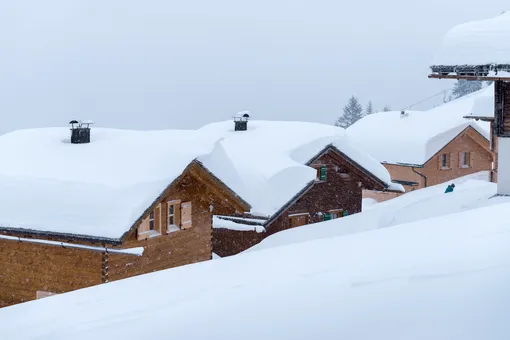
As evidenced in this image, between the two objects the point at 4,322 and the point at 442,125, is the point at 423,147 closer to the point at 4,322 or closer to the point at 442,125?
the point at 442,125

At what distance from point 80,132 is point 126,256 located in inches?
130

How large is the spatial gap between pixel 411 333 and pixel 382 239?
4.81ft

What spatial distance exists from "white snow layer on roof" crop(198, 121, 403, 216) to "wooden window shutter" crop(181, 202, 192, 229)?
1092 millimetres

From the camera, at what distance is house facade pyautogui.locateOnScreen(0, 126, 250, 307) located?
35.2 ft

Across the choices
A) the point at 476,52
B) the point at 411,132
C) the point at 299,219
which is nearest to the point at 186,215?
the point at 476,52

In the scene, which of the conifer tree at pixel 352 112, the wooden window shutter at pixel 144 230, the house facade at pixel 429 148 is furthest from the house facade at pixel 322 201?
the conifer tree at pixel 352 112

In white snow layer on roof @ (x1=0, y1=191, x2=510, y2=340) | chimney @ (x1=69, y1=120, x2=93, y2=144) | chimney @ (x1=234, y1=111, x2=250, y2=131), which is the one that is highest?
chimney @ (x1=234, y1=111, x2=250, y2=131)

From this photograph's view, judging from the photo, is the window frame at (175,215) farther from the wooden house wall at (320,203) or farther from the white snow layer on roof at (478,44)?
the wooden house wall at (320,203)

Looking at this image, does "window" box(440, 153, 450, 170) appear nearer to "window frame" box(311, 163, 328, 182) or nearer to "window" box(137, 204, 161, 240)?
"window frame" box(311, 163, 328, 182)

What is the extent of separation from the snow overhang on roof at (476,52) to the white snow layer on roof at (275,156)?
4778 millimetres

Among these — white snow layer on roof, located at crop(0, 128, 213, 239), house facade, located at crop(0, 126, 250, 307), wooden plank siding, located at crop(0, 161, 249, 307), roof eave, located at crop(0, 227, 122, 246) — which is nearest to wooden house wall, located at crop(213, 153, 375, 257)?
wooden plank siding, located at crop(0, 161, 249, 307)

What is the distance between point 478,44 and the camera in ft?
41.3

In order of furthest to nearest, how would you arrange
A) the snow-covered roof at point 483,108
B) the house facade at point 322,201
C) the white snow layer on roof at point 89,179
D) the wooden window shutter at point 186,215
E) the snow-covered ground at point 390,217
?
the snow-covered roof at point 483,108
the house facade at point 322,201
the snow-covered ground at point 390,217
the wooden window shutter at point 186,215
the white snow layer on roof at point 89,179

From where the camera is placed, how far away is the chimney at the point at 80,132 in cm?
1327
